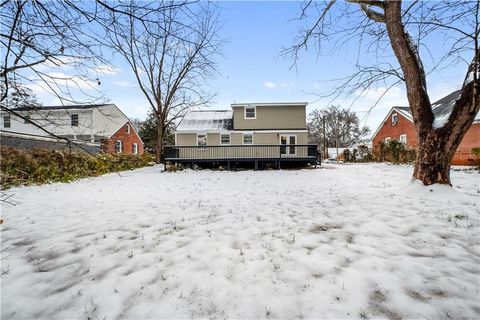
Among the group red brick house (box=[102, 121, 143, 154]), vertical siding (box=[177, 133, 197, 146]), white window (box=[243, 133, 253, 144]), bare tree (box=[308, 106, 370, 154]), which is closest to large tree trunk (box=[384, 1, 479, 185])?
white window (box=[243, 133, 253, 144])

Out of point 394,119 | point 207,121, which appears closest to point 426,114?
point 207,121

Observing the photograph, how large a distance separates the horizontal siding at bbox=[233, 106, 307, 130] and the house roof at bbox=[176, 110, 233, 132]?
3.78 feet

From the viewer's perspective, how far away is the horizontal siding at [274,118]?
17766 mm

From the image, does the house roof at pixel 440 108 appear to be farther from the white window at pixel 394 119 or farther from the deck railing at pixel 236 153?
the deck railing at pixel 236 153

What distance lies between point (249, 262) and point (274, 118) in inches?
634

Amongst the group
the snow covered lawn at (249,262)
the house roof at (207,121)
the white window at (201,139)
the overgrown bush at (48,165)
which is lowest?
the snow covered lawn at (249,262)

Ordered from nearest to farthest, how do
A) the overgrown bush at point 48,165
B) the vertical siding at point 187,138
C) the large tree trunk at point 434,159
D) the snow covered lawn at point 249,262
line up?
1. the snow covered lawn at point 249,262
2. the large tree trunk at point 434,159
3. the overgrown bush at point 48,165
4. the vertical siding at point 187,138

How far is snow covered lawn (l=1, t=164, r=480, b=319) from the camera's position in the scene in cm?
184

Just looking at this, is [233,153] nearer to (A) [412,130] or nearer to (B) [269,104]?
(B) [269,104]

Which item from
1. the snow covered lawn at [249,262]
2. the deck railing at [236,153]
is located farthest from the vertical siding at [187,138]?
the snow covered lawn at [249,262]

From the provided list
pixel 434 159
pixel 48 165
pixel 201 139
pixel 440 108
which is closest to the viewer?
pixel 434 159

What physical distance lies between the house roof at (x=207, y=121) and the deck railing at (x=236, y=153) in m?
2.13

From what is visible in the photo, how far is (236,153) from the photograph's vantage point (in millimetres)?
16172

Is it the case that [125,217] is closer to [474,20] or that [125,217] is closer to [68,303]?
[68,303]
